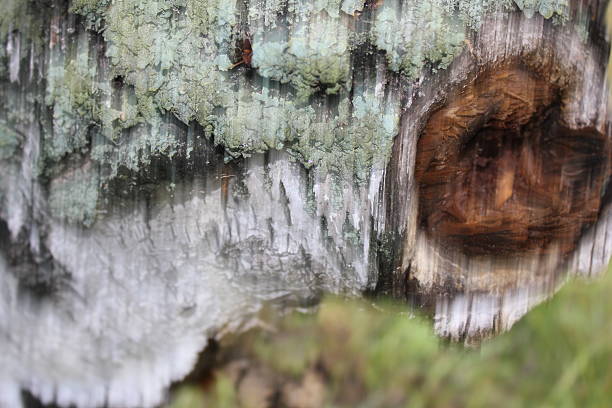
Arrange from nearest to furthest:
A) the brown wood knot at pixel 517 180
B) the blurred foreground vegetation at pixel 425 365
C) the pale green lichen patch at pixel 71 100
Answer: the pale green lichen patch at pixel 71 100, the brown wood knot at pixel 517 180, the blurred foreground vegetation at pixel 425 365

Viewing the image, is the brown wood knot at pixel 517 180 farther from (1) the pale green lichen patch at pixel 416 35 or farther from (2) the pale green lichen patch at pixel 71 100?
(2) the pale green lichen patch at pixel 71 100

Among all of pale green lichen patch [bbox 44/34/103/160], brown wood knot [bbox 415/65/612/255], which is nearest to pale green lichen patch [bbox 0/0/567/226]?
pale green lichen patch [bbox 44/34/103/160]

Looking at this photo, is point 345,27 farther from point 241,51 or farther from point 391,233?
point 391,233

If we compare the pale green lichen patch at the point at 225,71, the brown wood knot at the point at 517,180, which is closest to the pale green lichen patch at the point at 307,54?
the pale green lichen patch at the point at 225,71

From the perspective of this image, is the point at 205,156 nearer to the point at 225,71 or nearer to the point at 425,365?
the point at 225,71

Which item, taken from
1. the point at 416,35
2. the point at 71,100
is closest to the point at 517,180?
the point at 416,35
